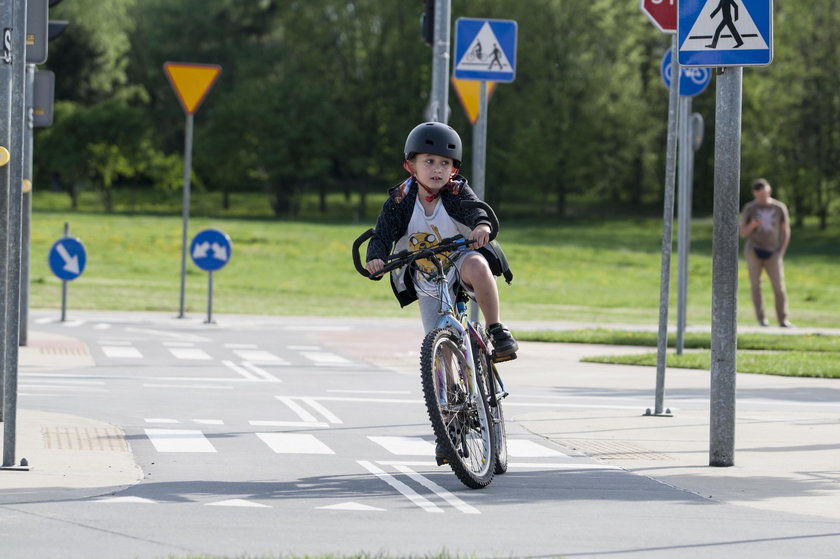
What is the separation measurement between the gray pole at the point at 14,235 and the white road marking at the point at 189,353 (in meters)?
7.56

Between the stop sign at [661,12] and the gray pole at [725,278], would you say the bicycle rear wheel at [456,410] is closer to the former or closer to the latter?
the gray pole at [725,278]

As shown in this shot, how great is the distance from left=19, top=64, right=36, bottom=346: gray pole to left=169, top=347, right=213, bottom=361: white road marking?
1.52m

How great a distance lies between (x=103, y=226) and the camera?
46969 mm

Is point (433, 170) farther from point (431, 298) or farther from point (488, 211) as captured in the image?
point (431, 298)

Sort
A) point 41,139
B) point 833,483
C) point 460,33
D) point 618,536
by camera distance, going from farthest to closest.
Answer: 1. point 41,139
2. point 460,33
3. point 833,483
4. point 618,536

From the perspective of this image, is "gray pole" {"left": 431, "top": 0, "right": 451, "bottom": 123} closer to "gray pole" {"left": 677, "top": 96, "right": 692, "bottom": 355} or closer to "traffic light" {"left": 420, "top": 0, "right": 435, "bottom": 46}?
"traffic light" {"left": 420, "top": 0, "right": 435, "bottom": 46}

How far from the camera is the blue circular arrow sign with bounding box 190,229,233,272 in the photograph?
21422 millimetres

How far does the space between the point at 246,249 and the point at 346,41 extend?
3320 centimetres

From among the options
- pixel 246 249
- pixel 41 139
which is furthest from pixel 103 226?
pixel 41 139

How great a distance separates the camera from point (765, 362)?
1588cm

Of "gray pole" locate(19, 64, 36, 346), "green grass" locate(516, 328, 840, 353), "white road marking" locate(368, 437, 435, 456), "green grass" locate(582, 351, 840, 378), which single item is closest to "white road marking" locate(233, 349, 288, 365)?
"gray pole" locate(19, 64, 36, 346)

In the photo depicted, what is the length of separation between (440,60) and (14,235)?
752 cm

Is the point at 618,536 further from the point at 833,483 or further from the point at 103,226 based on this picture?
the point at 103,226

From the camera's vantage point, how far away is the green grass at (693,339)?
18.5 metres
